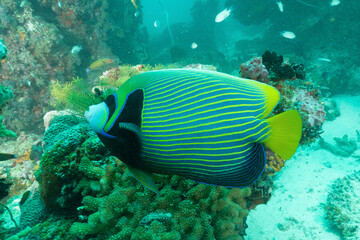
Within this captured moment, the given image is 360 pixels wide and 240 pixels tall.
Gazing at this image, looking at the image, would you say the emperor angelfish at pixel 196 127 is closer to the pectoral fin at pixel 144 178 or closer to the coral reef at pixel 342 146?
the pectoral fin at pixel 144 178

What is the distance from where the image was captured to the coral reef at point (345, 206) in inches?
146

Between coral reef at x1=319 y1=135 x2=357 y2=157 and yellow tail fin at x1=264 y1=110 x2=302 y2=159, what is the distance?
6.67 metres

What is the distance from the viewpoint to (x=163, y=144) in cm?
96

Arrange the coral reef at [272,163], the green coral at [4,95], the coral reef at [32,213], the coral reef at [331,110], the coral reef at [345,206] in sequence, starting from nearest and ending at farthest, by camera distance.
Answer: the green coral at [4,95] → the coral reef at [32,213] → the coral reef at [272,163] → the coral reef at [345,206] → the coral reef at [331,110]

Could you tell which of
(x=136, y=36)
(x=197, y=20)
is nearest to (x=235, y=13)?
(x=197, y=20)

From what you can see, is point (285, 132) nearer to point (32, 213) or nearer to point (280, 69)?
point (280, 69)

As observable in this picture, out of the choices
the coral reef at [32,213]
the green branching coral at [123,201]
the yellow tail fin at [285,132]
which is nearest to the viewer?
the yellow tail fin at [285,132]

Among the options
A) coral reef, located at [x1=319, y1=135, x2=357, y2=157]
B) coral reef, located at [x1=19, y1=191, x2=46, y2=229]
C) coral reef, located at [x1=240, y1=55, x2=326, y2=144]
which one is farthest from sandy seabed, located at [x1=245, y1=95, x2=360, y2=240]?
→ coral reef, located at [x1=19, y1=191, x2=46, y2=229]

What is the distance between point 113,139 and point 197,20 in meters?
26.0

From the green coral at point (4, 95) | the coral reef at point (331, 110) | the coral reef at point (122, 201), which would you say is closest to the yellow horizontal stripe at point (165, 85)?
the coral reef at point (122, 201)

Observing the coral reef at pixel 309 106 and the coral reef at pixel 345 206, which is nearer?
the coral reef at pixel 309 106

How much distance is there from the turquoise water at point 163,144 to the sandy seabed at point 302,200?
0.03m

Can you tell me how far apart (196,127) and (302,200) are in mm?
4690

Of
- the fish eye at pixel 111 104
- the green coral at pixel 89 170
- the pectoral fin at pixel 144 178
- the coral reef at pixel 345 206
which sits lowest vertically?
the coral reef at pixel 345 206
